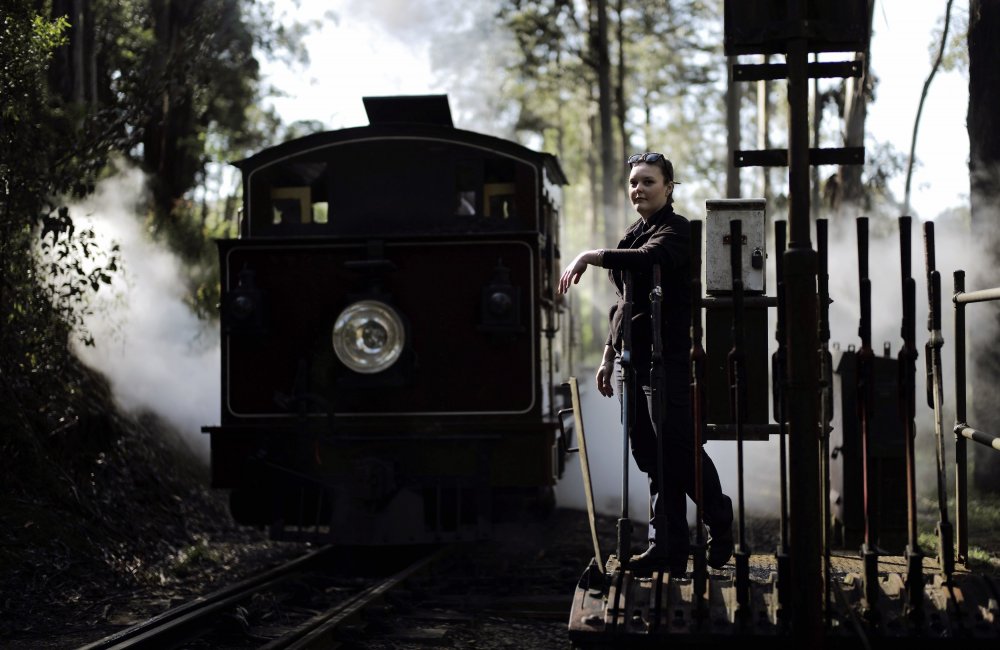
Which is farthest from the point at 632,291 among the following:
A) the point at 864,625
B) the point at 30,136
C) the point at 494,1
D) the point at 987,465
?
the point at 494,1

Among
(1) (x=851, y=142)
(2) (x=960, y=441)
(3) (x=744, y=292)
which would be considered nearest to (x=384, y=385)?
(3) (x=744, y=292)

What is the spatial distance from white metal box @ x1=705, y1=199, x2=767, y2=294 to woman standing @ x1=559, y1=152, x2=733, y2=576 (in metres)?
0.28

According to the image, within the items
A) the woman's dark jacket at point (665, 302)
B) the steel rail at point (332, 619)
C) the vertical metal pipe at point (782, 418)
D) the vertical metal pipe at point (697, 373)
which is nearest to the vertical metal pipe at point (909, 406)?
the vertical metal pipe at point (782, 418)

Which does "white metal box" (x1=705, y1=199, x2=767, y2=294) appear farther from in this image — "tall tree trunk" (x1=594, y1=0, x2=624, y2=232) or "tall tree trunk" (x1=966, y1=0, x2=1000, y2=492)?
"tall tree trunk" (x1=594, y1=0, x2=624, y2=232)

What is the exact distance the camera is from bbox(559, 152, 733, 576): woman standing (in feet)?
14.9

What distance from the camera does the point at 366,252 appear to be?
26.5 ft

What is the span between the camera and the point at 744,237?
496 centimetres

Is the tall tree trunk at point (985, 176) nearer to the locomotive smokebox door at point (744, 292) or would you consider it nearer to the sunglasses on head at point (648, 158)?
the locomotive smokebox door at point (744, 292)

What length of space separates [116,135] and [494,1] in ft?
68.2

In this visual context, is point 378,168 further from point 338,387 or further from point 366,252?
point 338,387

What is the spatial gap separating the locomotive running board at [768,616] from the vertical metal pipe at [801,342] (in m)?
0.22

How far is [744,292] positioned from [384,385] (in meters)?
3.41

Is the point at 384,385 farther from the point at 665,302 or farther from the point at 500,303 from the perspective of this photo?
the point at 665,302

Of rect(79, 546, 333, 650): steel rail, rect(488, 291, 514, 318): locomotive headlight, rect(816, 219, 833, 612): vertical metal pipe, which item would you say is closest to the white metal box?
rect(816, 219, 833, 612): vertical metal pipe
